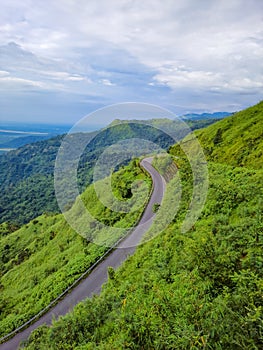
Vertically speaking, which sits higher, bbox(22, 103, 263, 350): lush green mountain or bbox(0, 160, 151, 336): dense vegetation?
bbox(22, 103, 263, 350): lush green mountain

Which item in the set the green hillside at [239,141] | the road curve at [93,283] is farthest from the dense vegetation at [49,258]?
the green hillside at [239,141]

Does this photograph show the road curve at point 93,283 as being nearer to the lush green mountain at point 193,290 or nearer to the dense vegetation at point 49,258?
the dense vegetation at point 49,258

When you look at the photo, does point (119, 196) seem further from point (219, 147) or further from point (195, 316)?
point (195, 316)

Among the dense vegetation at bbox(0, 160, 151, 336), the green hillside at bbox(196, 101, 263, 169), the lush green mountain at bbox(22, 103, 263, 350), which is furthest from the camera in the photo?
the green hillside at bbox(196, 101, 263, 169)

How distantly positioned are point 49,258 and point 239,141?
2716 cm

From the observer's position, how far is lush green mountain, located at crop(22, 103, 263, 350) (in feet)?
17.8

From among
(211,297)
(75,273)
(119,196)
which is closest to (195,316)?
(211,297)

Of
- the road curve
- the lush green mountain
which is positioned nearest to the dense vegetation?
the road curve

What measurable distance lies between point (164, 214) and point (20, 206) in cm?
12887

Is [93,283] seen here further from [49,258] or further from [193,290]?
[49,258]

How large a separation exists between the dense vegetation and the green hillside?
9.88m

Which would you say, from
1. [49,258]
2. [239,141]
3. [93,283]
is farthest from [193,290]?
[49,258]

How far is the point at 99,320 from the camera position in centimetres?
1117

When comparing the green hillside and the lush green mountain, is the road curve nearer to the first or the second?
the lush green mountain
